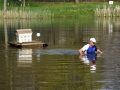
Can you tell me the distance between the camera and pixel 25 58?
27.7 m

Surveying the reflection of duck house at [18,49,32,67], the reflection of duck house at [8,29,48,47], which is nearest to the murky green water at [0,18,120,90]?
the reflection of duck house at [18,49,32,67]

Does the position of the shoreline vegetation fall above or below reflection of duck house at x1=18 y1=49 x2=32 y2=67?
above

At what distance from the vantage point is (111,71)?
22547 mm

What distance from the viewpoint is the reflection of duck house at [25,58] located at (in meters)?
25.1

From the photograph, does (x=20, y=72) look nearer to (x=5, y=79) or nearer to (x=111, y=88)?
(x=5, y=79)

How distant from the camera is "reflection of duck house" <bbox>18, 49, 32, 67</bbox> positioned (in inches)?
989

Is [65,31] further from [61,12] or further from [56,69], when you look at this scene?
[61,12]

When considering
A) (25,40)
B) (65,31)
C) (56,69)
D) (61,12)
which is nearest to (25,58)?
(56,69)

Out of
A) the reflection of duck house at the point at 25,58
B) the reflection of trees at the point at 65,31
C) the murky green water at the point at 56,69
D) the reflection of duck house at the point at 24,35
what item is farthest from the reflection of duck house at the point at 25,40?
the reflection of trees at the point at 65,31

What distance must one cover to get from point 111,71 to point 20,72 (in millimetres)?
4116

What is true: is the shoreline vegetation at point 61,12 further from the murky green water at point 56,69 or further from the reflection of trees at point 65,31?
the murky green water at point 56,69

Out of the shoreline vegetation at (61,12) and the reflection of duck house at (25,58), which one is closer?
the reflection of duck house at (25,58)

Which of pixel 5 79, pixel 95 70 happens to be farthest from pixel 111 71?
pixel 5 79

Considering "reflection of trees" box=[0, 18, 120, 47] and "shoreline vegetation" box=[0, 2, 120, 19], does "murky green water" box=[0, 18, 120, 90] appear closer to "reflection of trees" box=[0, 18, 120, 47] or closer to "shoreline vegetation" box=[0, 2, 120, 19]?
"reflection of trees" box=[0, 18, 120, 47]
